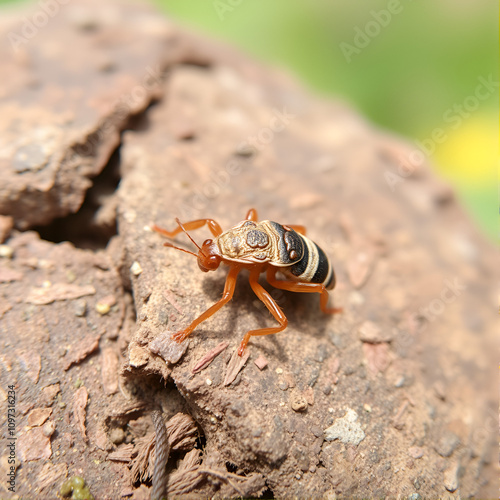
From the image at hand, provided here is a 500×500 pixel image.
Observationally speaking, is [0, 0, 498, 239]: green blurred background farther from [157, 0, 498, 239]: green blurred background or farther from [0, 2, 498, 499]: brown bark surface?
[0, 2, 498, 499]: brown bark surface

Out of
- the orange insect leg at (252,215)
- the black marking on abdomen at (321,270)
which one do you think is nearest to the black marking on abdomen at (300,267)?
the black marking on abdomen at (321,270)

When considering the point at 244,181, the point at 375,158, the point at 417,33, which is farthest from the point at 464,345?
the point at 417,33

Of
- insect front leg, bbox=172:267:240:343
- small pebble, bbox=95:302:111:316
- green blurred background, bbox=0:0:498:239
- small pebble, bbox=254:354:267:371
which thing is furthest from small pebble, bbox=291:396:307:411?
green blurred background, bbox=0:0:498:239

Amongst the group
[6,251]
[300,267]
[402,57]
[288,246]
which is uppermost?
[402,57]

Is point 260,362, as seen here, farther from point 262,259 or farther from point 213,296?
point 262,259

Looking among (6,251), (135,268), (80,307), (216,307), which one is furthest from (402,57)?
(6,251)

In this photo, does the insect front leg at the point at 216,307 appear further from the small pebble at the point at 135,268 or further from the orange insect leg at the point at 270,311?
the small pebble at the point at 135,268

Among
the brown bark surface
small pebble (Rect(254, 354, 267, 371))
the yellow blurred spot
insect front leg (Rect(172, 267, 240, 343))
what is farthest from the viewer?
the yellow blurred spot
